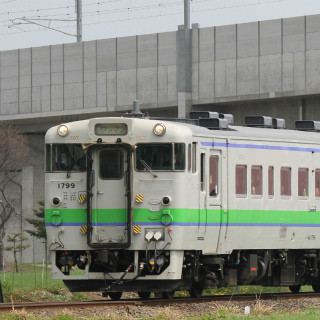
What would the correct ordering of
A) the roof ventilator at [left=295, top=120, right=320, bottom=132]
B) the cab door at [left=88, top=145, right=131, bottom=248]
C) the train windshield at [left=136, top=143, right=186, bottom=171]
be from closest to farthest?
the cab door at [left=88, top=145, right=131, bottom=248]
the train windshield at [left=136, top=143, right=186, bottom=171]
the roof ventilator at [left=295, top=120, right=320, bottom=132]

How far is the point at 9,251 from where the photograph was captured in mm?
69438

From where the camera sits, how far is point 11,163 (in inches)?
2699

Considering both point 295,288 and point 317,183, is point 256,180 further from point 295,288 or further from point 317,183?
point 295,288

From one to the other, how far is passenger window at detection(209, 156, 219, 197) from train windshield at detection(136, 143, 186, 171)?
1.06 metres

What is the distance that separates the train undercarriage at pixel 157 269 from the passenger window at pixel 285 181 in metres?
1.26

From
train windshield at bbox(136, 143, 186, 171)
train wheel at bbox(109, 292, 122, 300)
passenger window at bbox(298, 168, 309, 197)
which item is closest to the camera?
train windshield at bbox(136, 143, 186, 171)

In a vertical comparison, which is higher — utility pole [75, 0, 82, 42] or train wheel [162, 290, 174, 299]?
utility pole [75, 0, 82, 42]

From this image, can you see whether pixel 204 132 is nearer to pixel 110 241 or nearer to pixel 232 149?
pixel 232 149

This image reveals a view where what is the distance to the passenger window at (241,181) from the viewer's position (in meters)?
26.2

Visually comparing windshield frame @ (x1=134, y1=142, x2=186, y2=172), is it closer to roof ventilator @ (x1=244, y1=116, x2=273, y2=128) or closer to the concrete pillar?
roof ventilator @ (x1=244, y1=116, x2=273, y2=128)

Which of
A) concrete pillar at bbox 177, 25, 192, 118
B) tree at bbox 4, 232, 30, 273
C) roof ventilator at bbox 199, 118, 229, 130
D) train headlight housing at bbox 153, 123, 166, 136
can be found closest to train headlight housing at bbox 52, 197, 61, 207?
train headlight housing at bbox 153, 123, 166, 136

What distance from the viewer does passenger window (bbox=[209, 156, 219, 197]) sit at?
83.4 feet

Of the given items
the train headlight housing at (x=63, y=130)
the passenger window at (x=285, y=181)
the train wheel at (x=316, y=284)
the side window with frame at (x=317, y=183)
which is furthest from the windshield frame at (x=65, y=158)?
the train wheel at (x=316, y=284)

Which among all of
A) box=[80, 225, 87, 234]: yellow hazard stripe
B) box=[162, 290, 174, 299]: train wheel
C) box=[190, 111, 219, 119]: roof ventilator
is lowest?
box=[162, 290, 174, 299]: train wheel
